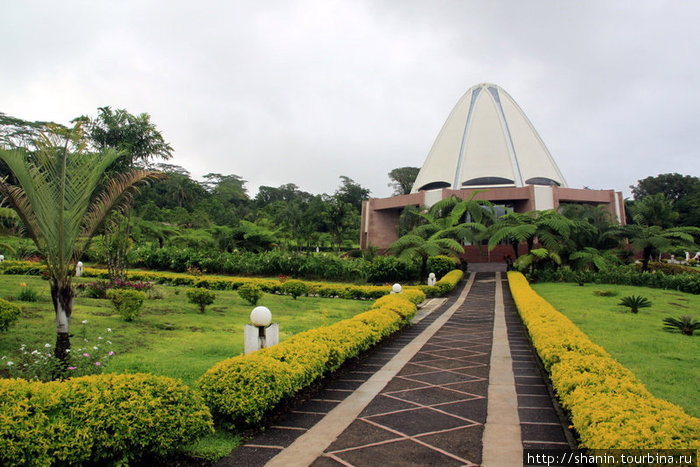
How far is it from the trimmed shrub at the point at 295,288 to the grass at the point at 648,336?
6346 mm

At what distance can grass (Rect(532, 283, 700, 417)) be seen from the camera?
4.32m

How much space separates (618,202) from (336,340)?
29.1 meters

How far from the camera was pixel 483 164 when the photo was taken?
34.7 m

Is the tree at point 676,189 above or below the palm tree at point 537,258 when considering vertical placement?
above

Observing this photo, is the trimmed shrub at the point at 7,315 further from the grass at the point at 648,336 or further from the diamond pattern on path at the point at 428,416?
the grass at the point at 648,336

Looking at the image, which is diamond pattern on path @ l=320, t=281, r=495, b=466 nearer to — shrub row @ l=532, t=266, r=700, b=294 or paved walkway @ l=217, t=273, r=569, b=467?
paved walkway @ l=217, t=273, r=569, b=467

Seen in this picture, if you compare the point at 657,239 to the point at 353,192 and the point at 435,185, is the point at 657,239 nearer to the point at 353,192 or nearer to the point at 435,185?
the point at 435,185

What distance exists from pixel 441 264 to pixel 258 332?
13529 millimetres

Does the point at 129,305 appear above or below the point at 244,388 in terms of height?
above

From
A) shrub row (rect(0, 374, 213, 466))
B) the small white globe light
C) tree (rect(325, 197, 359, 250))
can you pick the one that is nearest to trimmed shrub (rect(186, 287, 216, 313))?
the small white globe light

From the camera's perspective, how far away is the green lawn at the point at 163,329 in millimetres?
A: 4781

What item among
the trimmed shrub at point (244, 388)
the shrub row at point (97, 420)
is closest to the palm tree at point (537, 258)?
the trimmed shrub at point (244, 388)

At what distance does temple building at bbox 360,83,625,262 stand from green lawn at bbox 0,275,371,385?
2077 centimetres

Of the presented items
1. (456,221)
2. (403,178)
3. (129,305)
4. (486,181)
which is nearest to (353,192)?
(403,178)
